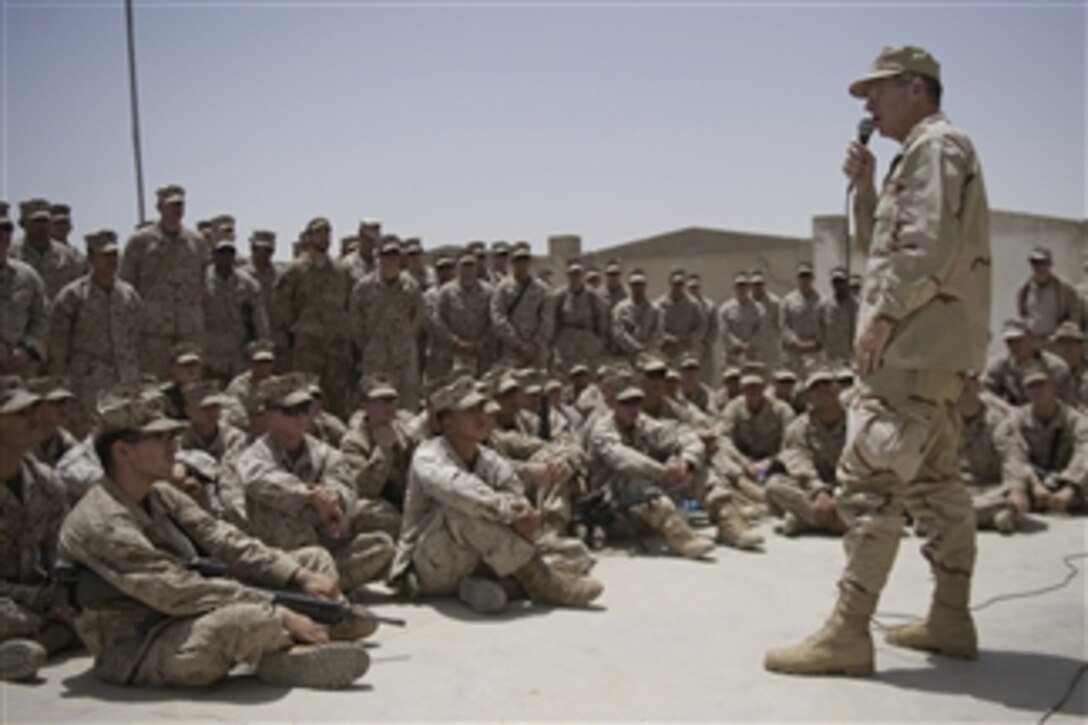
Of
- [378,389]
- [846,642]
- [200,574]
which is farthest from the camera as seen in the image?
[378,389]

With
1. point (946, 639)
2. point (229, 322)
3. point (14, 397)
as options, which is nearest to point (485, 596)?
point (946, 639)

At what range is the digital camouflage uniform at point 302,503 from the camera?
5867mm

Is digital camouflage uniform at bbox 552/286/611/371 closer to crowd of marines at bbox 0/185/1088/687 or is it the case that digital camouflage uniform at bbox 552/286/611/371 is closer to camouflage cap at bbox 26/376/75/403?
crowd of marines at bbox 0/185/1088/687

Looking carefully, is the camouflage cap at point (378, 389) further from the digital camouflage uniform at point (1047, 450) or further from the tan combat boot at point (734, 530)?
the digital camouflage uniform at point (1047, 450)

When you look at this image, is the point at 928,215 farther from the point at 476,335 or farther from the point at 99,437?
the point at 476,335

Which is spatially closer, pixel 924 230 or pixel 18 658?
pixel 924 230

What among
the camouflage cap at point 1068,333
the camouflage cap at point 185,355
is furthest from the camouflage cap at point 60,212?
the camouflage cap at point 1068,333

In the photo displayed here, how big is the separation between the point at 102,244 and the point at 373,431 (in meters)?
2.88

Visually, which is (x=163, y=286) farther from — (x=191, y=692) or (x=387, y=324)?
(x=191, y=692)

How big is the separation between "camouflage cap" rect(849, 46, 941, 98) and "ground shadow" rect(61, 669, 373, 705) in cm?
330

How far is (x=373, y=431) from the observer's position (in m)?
7.12

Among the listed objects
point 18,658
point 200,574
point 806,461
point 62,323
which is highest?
point 62,323

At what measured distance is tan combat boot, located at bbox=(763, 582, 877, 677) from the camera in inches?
174

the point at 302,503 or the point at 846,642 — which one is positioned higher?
the point at 302,503
